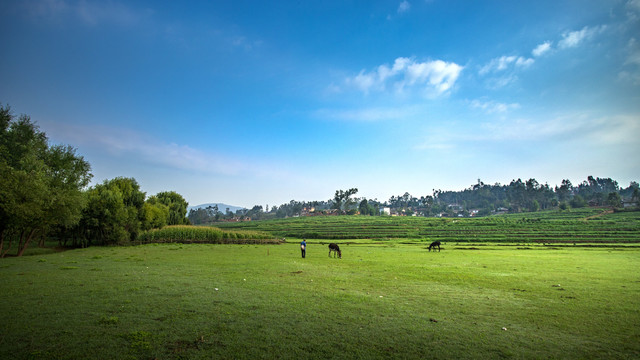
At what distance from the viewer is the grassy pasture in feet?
18.5

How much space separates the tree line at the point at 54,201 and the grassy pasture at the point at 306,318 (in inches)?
477

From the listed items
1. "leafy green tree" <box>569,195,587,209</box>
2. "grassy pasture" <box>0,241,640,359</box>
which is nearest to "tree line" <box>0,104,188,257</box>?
"grassy pasture" <box>0,241,640,359</box>

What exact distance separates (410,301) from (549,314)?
3763 mm

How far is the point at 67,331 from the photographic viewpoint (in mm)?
6121

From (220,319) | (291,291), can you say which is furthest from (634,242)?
(220,319)

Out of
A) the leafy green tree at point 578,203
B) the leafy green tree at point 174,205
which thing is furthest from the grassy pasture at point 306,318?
the leafy green tree at point 578,203

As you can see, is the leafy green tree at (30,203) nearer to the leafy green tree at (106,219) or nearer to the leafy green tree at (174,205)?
the leafy green tree at (106,219)

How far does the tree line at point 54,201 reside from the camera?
67.8 ft

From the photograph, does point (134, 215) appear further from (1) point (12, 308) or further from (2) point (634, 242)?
(2) point (634, 242)

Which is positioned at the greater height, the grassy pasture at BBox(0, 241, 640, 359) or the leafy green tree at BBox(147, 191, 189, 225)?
the leafy green tree at BBox(147, 191, 189, 225)

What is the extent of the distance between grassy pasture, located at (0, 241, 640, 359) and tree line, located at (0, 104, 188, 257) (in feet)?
39.7

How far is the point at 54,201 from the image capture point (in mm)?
22953

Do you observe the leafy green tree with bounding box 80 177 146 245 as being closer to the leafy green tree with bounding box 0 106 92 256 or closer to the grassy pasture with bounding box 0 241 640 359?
the leafy green tree with bounding box 0 106 92 256

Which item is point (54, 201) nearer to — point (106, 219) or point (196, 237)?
point (106, 219)
